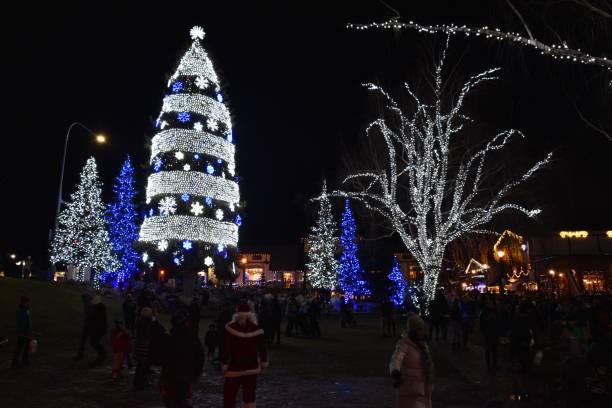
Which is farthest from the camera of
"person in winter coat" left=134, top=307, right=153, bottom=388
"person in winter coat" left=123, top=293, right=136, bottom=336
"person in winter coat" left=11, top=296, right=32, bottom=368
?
"person in winter coat" left=123, top=293, right=136, bottom=336

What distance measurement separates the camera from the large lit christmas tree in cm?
2892

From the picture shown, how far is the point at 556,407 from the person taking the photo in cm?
870

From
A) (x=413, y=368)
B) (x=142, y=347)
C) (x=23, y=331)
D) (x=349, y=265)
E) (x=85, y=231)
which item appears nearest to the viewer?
(x=413, y=368)

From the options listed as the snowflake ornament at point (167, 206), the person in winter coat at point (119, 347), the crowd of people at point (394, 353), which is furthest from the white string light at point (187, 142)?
the person in winter coat at point (119, 347)

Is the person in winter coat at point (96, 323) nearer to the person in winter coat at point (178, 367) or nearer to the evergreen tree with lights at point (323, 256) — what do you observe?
the person in winter coat at point (178, 367)

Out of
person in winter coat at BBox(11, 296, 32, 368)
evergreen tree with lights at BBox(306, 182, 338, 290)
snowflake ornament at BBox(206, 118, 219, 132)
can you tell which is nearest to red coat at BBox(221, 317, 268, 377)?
person in winter coat at BBox(11, 296, 32, 368)

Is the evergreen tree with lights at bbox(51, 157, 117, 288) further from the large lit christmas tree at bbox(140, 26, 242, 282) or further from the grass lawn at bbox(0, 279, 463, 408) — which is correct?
the grass lawn at bbox(0, 279, 463, 408)

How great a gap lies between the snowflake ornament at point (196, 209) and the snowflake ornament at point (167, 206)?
1068mm

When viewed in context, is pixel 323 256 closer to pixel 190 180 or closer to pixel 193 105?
pixel 190 180

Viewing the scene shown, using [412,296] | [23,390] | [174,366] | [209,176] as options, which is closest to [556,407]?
[174,366]

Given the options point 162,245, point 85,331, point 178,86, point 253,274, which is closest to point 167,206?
point 162,245

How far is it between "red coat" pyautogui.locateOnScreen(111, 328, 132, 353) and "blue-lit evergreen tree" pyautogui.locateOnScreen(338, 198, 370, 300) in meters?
46.8

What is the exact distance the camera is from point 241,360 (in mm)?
6730

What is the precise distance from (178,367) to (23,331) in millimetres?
6935
